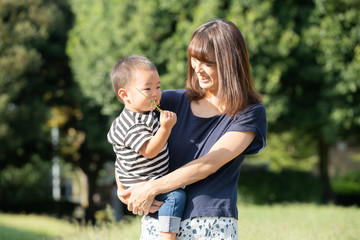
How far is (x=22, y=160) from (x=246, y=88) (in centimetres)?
1486

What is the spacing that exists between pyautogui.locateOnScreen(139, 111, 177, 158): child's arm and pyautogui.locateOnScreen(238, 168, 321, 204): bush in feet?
38.2

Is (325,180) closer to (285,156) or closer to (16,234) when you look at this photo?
(285,156)

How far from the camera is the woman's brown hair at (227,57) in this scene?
2338 mm

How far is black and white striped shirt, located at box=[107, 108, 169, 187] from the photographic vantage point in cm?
228

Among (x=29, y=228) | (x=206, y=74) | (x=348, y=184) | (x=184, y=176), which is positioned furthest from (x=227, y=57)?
(x=348, y=184)

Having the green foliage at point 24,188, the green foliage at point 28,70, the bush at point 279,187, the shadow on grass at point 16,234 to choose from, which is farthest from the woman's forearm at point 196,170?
the green foliage at point 24,188

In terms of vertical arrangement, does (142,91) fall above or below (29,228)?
above

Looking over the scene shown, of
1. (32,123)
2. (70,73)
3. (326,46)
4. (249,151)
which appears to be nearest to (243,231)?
(249,151)

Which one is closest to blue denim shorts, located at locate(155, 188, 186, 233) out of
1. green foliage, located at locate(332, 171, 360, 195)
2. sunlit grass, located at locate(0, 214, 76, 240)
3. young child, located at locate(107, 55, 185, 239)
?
young child, located at locate(107, 55, 185, 239)

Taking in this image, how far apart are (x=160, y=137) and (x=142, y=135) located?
0.12m

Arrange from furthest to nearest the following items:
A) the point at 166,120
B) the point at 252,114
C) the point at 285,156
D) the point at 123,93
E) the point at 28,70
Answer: the point at 285,156, the point at 28,70, the point at 123,93, the point at 252,114, the point at 166,120

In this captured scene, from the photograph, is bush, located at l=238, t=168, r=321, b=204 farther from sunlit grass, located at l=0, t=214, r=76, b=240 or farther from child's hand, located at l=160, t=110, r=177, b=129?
child's hand, located at l=160, t=110, r=177, b=129

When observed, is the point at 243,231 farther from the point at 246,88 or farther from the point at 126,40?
the point at 126,40

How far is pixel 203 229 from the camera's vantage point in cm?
225
